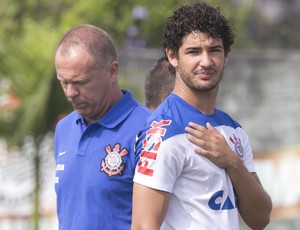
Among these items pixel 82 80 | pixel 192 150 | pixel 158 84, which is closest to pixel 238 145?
pixel 192 150

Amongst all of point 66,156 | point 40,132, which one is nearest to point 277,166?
point 40,132

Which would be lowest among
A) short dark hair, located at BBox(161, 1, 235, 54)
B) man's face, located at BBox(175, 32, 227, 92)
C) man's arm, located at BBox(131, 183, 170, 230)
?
man's arm, located at BBox(131, 183, 170, 230)

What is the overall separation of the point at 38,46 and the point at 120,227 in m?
6.43

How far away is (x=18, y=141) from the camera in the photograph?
10234 mm

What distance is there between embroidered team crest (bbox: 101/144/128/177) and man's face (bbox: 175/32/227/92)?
0.45m

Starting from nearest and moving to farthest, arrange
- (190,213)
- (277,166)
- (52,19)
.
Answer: (190,213), (277,166), (52,19)

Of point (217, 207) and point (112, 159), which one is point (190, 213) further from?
point (112, 159)

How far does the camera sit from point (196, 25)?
414cm

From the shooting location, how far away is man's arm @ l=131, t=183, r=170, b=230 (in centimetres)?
402

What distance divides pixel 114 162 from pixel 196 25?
688mm

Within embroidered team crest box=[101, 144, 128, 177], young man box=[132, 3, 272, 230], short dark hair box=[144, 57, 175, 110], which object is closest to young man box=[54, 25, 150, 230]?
embroidered team crest box=[101, 144, 128, 177]

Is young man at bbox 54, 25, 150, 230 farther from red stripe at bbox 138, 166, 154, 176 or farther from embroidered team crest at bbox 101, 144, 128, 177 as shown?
red stripe at bbox 138, 166, 154, 176

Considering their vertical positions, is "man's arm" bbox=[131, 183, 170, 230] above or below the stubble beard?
below

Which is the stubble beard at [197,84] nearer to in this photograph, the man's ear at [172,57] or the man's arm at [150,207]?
the man's ear at [172,57]
